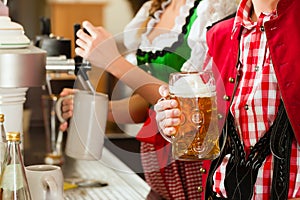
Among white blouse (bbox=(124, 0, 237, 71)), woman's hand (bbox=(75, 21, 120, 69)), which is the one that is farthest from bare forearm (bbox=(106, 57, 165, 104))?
white blouse (bbox=(124, 0, 237, 71))

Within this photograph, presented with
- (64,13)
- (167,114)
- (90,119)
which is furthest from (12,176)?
(64,13)

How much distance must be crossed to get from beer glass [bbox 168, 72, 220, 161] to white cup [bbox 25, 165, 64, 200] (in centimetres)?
22

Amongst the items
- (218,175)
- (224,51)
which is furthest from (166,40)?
(218,175)

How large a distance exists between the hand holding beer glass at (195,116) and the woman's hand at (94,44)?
34cm

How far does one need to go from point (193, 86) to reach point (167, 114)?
11 centimetres

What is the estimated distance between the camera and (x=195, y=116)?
1.28 meters

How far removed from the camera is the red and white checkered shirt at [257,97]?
147 centimetres

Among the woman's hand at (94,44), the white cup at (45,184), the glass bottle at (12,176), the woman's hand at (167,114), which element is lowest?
the white cup at (45,184)

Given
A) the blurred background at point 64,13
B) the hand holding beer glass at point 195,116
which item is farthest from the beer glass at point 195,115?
the blurred background at point 64,13

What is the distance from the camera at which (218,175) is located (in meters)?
1.57

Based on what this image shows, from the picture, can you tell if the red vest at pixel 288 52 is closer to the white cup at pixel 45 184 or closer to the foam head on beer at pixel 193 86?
the foam head on beer at pixel 193 86

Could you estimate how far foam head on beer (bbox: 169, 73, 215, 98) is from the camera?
1.27m

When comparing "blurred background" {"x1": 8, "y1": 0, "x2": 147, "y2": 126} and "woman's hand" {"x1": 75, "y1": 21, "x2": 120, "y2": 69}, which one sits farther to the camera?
"blurred background" {"x1": 8, "y1": 0, "x2": 147, "y2": 126}

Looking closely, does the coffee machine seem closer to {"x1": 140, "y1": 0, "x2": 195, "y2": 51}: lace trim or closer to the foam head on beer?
the foam head on beer
